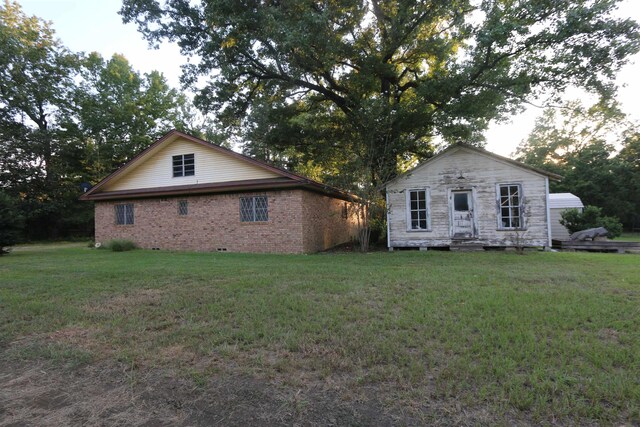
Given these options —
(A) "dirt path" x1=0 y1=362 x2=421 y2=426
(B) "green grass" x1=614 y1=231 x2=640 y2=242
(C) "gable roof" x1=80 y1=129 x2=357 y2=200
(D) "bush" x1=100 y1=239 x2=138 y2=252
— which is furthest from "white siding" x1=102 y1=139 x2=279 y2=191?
(B) "green grass" x1=614 y1=231 x2=640 y2=242

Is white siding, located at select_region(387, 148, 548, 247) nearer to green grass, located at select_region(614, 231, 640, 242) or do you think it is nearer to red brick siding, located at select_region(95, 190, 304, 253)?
red brick siding, located at select_region(95, 190, 304, 253)

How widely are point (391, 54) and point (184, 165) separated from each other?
35.1ft

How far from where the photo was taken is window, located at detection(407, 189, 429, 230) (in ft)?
44.5

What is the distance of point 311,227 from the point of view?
13.6 meters

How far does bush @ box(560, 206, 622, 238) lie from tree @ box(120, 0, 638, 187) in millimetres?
6540

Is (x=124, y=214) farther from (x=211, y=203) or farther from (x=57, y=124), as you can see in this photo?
(x=57, y=124)

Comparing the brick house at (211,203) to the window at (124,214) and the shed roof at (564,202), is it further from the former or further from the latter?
the shed roof at (564,202)

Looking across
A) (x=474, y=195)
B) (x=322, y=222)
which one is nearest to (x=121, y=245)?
(x=322, y=222)

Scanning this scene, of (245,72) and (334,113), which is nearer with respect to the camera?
(245,72)

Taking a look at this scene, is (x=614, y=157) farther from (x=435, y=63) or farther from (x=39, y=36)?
(x=39, y=36)

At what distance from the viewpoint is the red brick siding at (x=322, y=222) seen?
1326cm

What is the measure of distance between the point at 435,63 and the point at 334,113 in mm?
5845

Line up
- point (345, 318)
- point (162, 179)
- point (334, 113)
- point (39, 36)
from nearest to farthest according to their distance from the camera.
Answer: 1. point (345, 318)
2. point (162, 179)
3. point (334, 113)
4. point (39, 36)

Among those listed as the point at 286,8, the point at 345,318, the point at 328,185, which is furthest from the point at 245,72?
the point at 345,318
